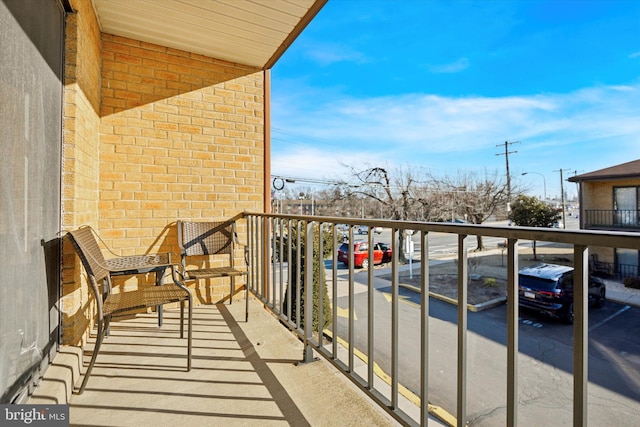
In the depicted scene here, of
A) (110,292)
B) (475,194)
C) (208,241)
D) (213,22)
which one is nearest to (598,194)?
(475,194)

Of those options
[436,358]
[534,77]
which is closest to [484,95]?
[534,77]

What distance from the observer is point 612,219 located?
11812mm

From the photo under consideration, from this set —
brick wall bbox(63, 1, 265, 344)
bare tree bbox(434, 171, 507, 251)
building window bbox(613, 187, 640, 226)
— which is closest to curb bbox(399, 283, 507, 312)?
brick wall bbox(63, 1, 265, 344)

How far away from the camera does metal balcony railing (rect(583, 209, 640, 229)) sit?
444 inches

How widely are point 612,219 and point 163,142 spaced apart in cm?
1518

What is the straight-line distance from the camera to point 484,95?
131ft

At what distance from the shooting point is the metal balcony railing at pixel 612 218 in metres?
11.3

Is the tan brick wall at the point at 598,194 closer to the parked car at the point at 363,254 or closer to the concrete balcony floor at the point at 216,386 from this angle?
the parked car at the point at 363,254

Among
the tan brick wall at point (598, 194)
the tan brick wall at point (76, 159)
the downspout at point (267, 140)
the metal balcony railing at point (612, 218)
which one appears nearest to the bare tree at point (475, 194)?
the tan brick wall at point (598, 194)

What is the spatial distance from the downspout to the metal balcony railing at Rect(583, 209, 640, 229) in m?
13.7

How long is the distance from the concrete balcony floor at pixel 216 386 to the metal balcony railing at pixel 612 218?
47.1ft

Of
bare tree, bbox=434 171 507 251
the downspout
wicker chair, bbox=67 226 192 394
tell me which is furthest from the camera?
bare tree, bbox=434 171 507 251

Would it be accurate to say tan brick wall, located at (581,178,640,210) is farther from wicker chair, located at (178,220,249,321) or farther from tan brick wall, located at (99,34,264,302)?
wicker chair, located at (178,220,249,321)

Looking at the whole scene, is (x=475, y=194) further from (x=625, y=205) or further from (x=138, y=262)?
(x=138, y=262)
